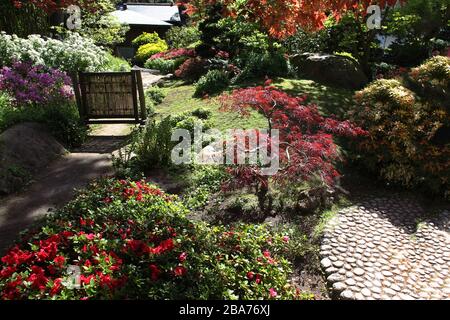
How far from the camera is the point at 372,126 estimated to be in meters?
7.70

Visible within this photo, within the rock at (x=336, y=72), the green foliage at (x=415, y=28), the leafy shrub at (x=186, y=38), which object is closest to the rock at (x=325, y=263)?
the rock at (x=336, y=72)

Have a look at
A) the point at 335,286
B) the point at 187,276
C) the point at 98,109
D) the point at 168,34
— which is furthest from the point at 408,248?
the point at 168,34

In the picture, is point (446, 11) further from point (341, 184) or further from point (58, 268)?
point (58, 268)

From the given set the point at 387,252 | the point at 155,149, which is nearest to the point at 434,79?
the point at 387,252

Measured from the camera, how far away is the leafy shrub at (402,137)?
7.18 m

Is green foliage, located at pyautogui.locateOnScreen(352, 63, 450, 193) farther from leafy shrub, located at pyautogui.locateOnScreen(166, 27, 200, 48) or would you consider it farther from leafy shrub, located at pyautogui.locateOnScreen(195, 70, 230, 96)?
leafy shrub, located at pyautogui.locateOnScreen(166, 27, 200, 48)

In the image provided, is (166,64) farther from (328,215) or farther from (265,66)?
(328,215)

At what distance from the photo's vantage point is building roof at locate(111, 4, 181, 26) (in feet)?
101

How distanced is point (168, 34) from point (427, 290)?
25.0 meters

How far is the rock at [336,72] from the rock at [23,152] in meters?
8.24

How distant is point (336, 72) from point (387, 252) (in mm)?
8166

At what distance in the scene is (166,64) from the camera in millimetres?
18297

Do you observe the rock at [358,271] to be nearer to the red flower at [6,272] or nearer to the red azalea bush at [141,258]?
the red azalea bush at [141,258]

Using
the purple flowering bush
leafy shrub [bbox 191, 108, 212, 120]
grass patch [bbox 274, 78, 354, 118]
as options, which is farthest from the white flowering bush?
grass patch [bbox 274, 78, 354, 118]
